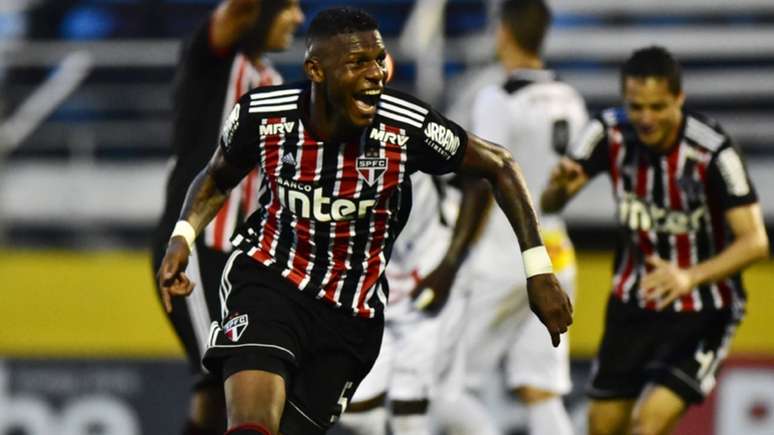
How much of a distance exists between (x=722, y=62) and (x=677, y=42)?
1.65ft

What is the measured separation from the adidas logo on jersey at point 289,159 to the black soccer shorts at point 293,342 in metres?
0.37

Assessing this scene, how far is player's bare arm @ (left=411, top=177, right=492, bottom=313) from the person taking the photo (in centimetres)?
662

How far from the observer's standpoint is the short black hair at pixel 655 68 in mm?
6047

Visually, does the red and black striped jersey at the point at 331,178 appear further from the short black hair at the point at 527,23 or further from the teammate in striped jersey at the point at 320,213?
the short black hair at the point at 527,23

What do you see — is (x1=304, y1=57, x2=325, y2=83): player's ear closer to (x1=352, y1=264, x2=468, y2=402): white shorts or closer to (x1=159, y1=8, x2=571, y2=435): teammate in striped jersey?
(x1=159, y1=8, x2=571, y2=435): teammate in striped jersey

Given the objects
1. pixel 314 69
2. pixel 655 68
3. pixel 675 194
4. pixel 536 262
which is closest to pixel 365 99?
pixel 314 69

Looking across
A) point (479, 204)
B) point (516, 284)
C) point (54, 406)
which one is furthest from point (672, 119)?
point (54, 406)

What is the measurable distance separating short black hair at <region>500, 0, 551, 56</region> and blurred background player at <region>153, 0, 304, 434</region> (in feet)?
4.59

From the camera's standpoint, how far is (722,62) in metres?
12.3

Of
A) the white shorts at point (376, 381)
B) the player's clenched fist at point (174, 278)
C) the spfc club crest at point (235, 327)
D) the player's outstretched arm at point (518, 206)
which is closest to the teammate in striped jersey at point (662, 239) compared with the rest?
the white shorts at point (376, 381)

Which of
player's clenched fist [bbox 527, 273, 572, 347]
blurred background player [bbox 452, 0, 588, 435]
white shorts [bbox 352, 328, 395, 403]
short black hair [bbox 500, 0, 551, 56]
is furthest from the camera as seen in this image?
short black hair [bbox 500, 0, 551, 56]

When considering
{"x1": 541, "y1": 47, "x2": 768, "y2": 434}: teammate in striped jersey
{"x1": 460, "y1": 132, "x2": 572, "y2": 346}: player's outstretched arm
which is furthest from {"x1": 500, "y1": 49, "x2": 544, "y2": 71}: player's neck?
{"x1": 460, "y1": 132, "x2": 572, "y2": 346}: player's outstretched arm

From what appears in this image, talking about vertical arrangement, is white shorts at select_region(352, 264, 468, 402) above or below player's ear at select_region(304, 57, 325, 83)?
below

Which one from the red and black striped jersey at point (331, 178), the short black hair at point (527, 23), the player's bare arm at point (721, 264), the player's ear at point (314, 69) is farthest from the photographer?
the short black hair at point (527, 23)
